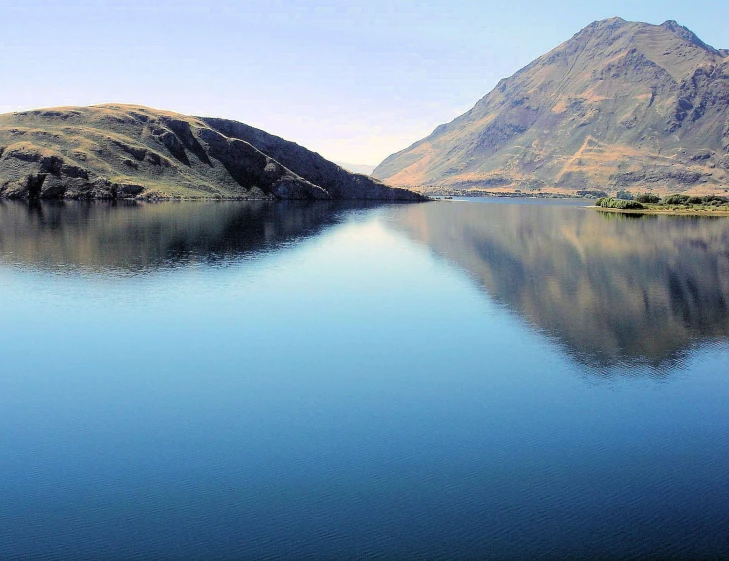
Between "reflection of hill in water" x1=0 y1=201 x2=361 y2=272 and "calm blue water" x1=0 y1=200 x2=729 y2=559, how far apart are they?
21.0ft

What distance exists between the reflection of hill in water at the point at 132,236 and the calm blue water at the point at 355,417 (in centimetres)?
641

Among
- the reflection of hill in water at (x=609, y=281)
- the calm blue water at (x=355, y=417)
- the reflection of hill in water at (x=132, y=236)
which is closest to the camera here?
the calm blue water at (x=355, y=417)

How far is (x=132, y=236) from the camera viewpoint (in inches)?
4488

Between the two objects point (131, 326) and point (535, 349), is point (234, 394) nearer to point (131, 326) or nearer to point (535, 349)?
point (131, 326)

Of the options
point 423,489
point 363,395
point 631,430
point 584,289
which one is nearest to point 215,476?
point 423,489

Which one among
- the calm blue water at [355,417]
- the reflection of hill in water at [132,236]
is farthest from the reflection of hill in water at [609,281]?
the reflection of hill in water at [132,236]

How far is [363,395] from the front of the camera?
37438 millimetres

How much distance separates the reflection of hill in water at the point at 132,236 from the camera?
8594 cm

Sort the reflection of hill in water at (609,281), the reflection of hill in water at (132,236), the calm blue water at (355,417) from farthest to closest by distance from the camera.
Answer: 1. the reflection of hill in water at (132,236)
2. the reflection of hill in water at (609,281)
3. the calm blue water at (355,417)

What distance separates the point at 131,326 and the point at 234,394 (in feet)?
63.4

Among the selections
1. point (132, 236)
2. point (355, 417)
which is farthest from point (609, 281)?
point (132, 236)

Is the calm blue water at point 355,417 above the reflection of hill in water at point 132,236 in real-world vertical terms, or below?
below

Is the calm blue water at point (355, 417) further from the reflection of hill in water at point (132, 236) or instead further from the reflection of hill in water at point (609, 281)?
the reflection of hill in water at point (132, 236)

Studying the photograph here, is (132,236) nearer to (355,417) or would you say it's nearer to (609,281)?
(609,281)
